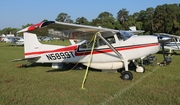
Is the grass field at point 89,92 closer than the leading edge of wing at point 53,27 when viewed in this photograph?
Yes

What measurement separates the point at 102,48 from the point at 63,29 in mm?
2244

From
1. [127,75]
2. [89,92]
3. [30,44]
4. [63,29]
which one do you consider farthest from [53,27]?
[30,44]

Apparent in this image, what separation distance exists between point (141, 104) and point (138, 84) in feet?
6.28

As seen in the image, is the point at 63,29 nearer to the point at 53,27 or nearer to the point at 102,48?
the point at 53,27

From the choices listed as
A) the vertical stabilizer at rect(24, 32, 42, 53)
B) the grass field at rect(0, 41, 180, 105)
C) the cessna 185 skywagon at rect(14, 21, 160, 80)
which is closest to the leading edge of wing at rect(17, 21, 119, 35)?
the cessna 185 skywagon at rect(14, 21, 160, 80)

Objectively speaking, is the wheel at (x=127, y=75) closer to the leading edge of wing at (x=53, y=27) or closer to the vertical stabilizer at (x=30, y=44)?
the leading edge of wing at (x=53, y=27)

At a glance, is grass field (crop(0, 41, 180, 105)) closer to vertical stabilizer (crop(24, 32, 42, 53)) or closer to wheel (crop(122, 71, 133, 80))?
wheel (crop(122, 71, 133, 80))

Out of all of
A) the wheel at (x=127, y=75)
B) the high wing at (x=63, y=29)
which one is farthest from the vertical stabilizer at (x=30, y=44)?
the wheel at (x=127, y=75)

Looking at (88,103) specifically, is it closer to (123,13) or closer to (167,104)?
(167,104)

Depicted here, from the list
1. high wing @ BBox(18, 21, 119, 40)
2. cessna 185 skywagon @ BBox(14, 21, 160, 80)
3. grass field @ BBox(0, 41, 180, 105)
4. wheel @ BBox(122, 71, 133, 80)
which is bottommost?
grass field @ BBox(0, 41, 180, 105)

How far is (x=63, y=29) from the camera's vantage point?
641cm

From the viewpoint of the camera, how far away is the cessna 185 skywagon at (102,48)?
6.90 m

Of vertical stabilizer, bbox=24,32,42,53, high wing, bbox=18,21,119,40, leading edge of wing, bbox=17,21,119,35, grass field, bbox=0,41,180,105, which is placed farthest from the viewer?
vertical stabilizer, bbox=24,32,42,53

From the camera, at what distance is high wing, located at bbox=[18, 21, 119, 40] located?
566cm
